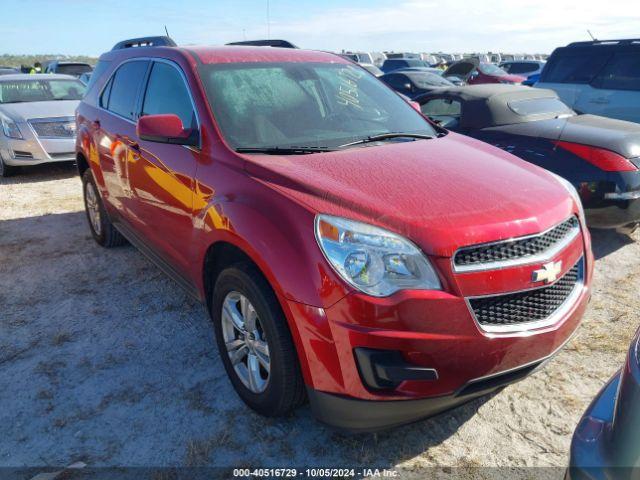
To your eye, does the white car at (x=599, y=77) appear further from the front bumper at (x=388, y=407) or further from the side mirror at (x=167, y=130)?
the side mirror at (x=167, y=130)

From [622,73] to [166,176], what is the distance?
6593mm

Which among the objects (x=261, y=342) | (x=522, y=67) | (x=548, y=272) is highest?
(x=548, y=272)

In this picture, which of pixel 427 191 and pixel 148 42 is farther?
pixel 148 42

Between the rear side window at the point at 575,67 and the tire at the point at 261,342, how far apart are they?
687cm

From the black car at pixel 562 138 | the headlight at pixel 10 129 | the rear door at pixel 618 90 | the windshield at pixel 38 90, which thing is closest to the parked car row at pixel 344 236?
the black car at pixel 562 138

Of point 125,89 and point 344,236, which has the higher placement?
point 125,89

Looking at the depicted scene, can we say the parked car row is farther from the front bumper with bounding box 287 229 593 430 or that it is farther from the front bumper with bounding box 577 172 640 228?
the front bumper with bounding box 577 172 640 228

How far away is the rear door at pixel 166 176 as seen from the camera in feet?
9.62

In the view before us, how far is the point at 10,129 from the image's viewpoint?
308 inches

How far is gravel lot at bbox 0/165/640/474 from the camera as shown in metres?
2.38

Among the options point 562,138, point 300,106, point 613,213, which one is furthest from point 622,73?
point 300,106

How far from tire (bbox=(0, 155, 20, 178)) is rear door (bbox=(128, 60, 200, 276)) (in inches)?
226

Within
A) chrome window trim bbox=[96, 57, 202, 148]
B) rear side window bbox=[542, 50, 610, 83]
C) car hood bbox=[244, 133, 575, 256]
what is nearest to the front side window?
rear side window bbox=[542, 50, 610, 83]

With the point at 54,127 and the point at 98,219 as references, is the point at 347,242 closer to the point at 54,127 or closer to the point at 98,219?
the point at 98,219
